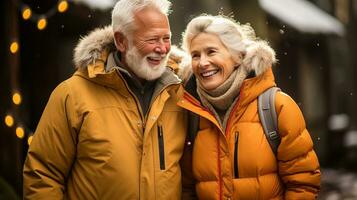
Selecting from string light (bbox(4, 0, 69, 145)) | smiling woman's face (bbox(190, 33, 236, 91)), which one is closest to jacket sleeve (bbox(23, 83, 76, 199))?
smiling woman's face (bbox(190, 33, 236, 91))

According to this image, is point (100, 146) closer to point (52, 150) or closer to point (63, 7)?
point (52, 150)

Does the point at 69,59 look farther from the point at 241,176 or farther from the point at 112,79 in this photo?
the point at 241,176

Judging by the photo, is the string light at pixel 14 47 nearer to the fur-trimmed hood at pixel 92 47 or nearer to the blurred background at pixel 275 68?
the blurred background at pixel 275 68

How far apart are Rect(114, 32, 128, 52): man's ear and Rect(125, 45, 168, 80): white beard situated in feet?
0.20

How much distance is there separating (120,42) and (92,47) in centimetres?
19

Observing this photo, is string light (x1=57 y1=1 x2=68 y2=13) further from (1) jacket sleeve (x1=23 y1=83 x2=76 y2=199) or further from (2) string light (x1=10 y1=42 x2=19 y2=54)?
(1) jacket sleeve (x1=23 y1=83 x2=76 y2=199)

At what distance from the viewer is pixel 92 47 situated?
3.64 m

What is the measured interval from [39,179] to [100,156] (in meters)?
0.40

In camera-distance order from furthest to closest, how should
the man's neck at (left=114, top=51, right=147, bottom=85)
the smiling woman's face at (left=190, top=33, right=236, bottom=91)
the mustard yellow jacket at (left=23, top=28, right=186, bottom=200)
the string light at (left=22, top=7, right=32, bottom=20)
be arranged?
the string light at (left=22, top=7, right=32, bottom=20), the man's neck at (left=114, top=51, right=147, bottom=85), the smiling woman's face at (left=190, top=33, right=236, bottom=91), the mustard yellow jacket at (left=23, top=28, right=186, bottom=200)

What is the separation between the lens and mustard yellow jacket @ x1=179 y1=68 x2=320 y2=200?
3.43 metres

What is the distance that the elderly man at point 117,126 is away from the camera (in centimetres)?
343

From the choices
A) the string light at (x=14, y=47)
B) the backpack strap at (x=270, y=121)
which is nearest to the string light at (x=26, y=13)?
the string light at (x=14, y=47)

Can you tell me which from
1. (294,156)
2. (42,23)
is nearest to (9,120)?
(42,23)

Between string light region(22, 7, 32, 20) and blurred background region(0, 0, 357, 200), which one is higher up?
string light region(22, 7, 32, 20)
